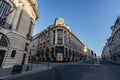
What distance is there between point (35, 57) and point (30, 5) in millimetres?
36737

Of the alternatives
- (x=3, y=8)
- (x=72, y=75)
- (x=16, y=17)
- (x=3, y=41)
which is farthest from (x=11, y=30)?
(x=72, y=75)

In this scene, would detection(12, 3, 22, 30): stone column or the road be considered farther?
detection(12, 3, 22, 30): stone column

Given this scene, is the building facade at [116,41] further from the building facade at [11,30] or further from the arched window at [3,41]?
the arched window at [3,41]

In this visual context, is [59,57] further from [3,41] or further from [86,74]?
[86,74]

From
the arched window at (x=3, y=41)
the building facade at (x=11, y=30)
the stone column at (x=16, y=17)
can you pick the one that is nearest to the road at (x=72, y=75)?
the building facade at (x=11, y=30)

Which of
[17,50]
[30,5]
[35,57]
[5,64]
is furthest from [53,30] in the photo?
[5,64]

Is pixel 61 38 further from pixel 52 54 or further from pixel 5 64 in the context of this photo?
pixel 5 64

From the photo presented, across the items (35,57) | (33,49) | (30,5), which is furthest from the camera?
(33,49)

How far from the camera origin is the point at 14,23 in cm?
1791

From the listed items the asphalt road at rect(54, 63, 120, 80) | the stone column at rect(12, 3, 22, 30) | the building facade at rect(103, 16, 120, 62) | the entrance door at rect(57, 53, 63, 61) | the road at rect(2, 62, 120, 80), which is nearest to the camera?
the road at rect(2, 62, 120, 80)

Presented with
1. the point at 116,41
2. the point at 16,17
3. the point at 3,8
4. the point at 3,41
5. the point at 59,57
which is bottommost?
the point at 59,57

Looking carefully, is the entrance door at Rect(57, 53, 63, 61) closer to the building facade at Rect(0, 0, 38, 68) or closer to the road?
the building facade at Rect(0, 0, 38, 68)

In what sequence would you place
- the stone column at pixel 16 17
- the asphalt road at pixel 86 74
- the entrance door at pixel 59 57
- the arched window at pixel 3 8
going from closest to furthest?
the asphalt road at pixel 86 74, the arched window at pixel 3 8, the stone column at pixel 16 17, the entrance door at pixel 59 57

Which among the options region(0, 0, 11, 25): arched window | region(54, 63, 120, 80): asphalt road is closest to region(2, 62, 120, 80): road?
region(54, 63, 120, 80): asphalt road
